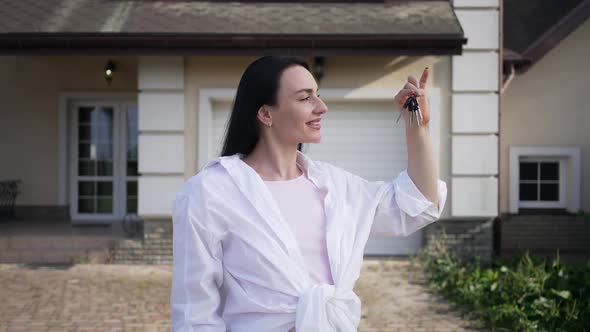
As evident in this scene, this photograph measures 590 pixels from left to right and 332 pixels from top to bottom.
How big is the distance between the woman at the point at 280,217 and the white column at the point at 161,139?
6.49 m

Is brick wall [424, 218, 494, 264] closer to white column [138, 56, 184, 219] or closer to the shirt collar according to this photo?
white column [138, 56, 184, 219]

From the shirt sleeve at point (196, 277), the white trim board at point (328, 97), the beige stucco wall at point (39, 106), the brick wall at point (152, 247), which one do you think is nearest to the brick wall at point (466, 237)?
the white trim board at point (328, 97)

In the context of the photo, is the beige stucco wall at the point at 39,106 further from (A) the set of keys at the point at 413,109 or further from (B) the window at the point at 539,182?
(A) the set of keys at the point at 413,109

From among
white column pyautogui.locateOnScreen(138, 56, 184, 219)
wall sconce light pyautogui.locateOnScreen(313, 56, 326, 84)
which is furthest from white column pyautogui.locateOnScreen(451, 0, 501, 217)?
white column pyautogui.locateOnScreen(138, 56, 184, 219)

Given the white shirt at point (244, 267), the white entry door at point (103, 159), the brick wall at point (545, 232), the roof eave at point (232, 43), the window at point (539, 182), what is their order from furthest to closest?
the white entry door at point (103, 159) < the window at point (539, 182) < the brick wall at point (545, 232) < the roof eave at point (232, 43) < the white shirt at point (244, 267)

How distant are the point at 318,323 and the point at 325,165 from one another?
0.67m

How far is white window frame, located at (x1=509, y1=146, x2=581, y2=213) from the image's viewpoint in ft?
32.6

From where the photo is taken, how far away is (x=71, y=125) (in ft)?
37.7

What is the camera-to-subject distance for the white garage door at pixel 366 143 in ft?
30.1

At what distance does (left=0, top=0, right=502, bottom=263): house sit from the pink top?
620cm

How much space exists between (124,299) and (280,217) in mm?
5318

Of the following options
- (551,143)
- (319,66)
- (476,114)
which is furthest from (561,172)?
(319,66)

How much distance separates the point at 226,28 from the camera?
330 inches

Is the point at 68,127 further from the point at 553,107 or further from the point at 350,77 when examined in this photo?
the point at 553,107
